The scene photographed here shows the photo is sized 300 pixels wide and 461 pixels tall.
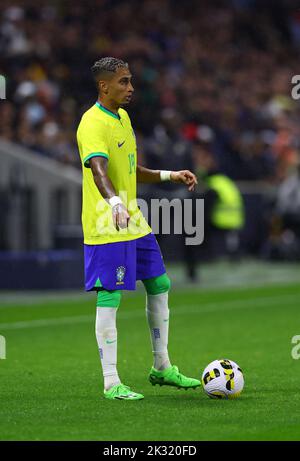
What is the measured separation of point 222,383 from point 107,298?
0.95m

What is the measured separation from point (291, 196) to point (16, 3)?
6730 millimetres

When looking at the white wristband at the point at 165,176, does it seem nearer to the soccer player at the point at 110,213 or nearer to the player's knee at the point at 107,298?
the soccer player at the point at 110,213

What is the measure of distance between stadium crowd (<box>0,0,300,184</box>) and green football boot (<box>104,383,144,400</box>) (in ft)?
37.6

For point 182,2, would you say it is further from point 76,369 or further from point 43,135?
point 76,369

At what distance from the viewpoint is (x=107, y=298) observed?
8055 mm

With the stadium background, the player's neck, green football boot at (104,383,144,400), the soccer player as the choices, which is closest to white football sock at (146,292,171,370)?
the soccer player

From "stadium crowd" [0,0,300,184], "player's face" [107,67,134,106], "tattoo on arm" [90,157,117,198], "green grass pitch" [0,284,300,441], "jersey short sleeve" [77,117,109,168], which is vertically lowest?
"green grass pitch" [0,284,300,441]

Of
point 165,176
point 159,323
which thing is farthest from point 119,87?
point 159,323

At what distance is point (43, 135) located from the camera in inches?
856

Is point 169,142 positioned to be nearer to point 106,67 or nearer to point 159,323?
point 159,323

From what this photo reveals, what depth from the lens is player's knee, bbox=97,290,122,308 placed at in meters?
8.04

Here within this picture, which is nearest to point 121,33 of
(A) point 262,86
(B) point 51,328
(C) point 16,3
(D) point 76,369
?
(C) point 16,3

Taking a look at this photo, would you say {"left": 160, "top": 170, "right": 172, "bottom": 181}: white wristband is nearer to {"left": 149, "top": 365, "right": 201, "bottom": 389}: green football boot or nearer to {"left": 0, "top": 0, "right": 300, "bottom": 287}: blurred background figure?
{"left": 149, "top": 365, "right": 201, "bottom": 389}: green football boot
